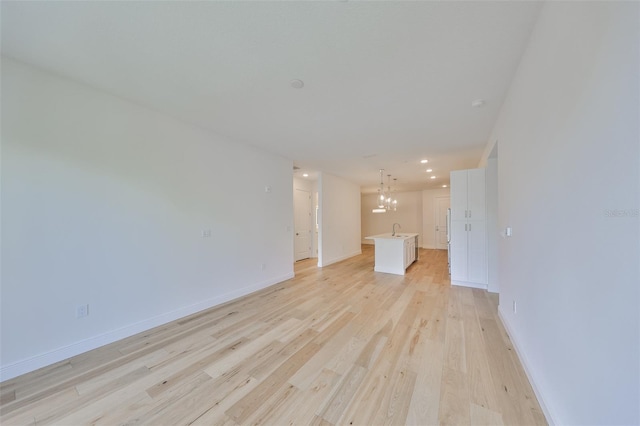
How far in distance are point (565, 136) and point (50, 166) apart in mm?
4009

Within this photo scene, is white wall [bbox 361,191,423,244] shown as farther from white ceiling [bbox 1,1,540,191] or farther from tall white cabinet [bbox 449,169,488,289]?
white ceiling [bbox 1,1,540,191]

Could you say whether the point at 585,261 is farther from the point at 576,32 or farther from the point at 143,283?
the point at 143,283

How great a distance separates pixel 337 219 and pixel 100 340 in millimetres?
5479

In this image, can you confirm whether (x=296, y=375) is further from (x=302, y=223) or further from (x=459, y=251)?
(x=302, y=223)

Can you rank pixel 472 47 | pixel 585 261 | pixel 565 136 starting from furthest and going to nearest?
pixel 472 47 → pixel 565 136 → pixel 585 261

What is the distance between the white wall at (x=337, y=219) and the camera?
620cm

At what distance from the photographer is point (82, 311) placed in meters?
→ 2.28

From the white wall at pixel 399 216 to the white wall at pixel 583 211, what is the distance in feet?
28.1

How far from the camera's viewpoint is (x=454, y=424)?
143 centimetres

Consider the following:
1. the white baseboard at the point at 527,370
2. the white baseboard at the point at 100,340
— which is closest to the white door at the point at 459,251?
the white baseboard at the point at 527,370

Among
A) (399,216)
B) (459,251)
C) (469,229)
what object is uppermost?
(399,216)

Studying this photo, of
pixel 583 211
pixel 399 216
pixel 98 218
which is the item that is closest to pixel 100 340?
pixel 98 218

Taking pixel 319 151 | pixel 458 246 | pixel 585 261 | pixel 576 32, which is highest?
pixel 319 151

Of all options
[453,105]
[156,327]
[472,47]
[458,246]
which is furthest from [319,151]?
[156,327]
